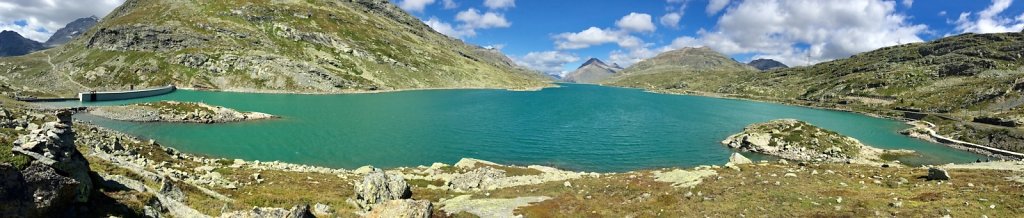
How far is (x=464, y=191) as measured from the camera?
41.1 meters

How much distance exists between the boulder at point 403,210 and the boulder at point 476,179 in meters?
22.1

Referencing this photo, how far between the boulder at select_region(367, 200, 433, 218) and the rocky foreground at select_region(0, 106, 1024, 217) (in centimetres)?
6

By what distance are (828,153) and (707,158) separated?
73.0 ft

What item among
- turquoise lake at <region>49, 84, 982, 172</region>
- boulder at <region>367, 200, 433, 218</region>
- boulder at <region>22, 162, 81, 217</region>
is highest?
boulder at <region>22, 162, 81, 217</region>

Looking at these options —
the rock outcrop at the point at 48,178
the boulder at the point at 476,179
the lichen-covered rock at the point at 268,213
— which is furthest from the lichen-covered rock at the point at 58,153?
the boulder at the point at 476,179

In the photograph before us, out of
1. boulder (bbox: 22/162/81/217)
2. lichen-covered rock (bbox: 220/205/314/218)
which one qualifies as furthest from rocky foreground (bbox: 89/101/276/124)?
lichen-covered rock (bbox: 220/205/314/218)

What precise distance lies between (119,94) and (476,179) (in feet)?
507

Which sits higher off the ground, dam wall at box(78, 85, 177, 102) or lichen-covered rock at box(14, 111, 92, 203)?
lichen-covered rock at box(14, 111, 92, 203)

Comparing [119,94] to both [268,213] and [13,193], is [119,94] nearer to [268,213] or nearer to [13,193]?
[268,213]

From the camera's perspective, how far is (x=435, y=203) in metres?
33.6

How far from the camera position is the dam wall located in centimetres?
13362

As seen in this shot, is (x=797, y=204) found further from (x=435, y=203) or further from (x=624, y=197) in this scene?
(x=435, y=203)

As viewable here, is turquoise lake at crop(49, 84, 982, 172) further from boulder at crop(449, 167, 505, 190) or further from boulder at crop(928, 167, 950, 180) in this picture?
boulder at crop(928, 167, 950, 180)

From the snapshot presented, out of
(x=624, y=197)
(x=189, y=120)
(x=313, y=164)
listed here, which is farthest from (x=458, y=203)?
(x=189, y=120)
